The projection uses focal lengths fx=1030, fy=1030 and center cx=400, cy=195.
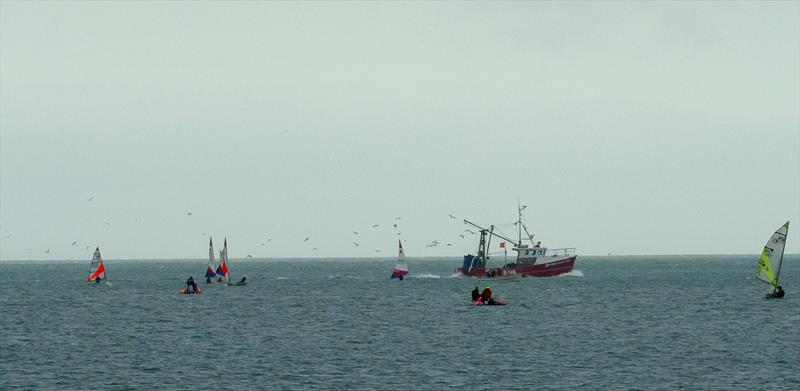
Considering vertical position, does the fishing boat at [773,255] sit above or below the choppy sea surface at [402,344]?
above

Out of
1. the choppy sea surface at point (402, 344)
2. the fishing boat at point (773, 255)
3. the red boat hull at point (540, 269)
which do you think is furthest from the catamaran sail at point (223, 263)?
the fishing boat at point (773, 255)

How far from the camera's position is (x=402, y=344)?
7969cm

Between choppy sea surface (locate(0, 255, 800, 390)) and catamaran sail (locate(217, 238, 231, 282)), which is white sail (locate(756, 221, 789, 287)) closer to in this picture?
choppy sea surface (locate(0, 255, 800, 390))

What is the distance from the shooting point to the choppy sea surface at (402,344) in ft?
199

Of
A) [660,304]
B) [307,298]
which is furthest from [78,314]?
[660,304]

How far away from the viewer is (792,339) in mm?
82000

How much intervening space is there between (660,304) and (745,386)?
7159 cm

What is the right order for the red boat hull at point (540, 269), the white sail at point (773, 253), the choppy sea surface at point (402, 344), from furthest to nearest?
the red boat hull at point (540, 269), the white sail at point (773, 253), the choppy sea surface at point (402, 344)

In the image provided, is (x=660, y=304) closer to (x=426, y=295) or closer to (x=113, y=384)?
(x=426, y=295)

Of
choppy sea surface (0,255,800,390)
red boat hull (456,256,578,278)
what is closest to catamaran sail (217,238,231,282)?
choppy sea surface (0,255,800,390)

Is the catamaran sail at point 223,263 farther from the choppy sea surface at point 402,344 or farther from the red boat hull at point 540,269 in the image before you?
the red boat hull at point 540,269

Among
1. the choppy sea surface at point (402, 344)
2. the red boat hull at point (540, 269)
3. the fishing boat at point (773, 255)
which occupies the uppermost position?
the fishing boat at point (773, 255)

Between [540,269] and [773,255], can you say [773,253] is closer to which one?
[773,255]

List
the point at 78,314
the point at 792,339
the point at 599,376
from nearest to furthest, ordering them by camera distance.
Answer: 1. the point at 599,376
2. the point at 792,339
3. the point at 78,314
